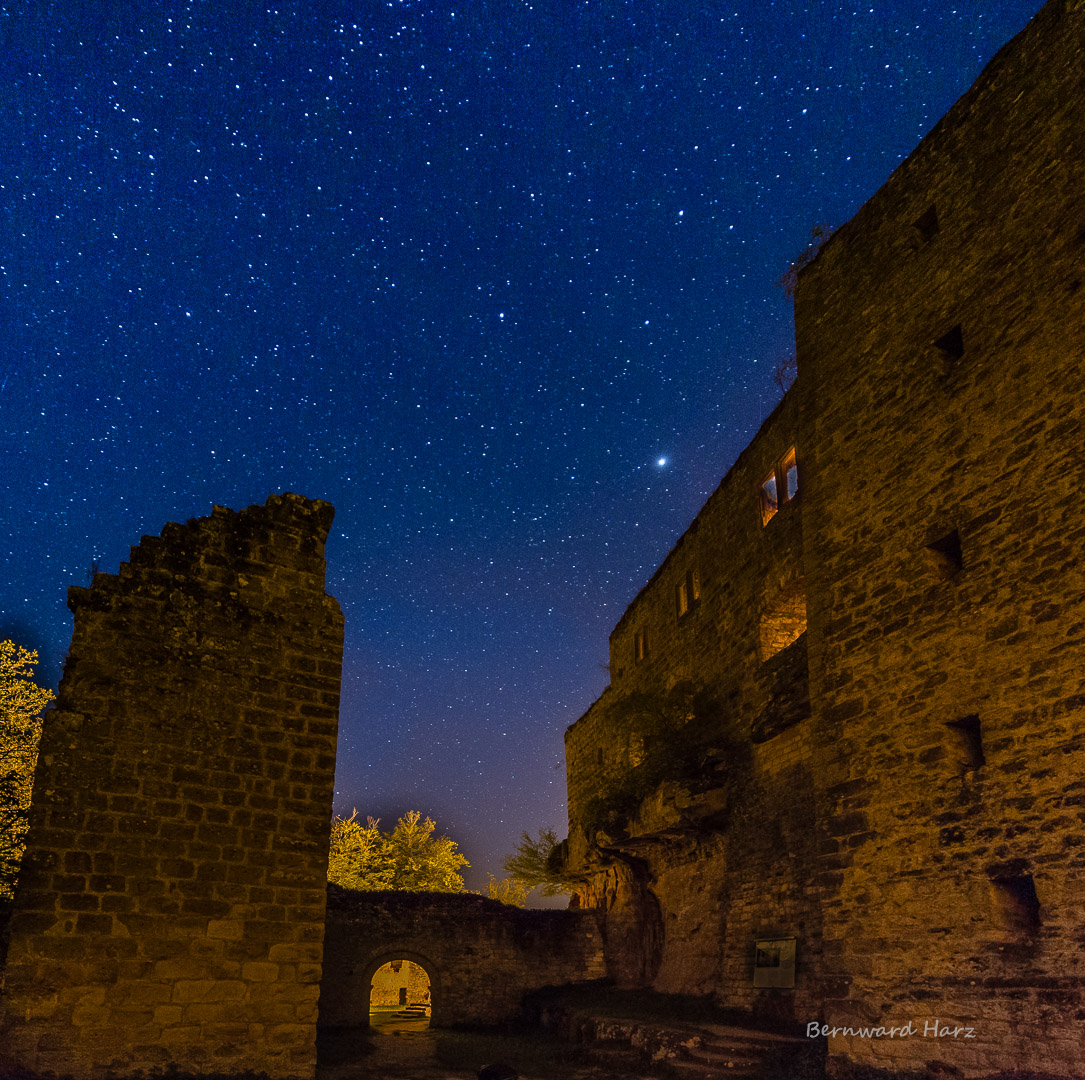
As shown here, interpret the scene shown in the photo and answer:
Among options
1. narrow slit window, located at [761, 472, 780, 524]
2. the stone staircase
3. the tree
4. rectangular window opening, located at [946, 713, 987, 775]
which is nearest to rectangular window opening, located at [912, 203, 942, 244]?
rectangular window opening, located at [946, 713, 987, 775]

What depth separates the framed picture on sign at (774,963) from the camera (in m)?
11.4

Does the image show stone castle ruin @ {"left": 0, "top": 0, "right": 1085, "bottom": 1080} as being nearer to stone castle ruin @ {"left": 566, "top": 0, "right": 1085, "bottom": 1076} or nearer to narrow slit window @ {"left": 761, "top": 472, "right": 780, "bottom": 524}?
stone castle ruin @ {"left": 566, "top": 0, "right": 1085, "bottom": 1076}

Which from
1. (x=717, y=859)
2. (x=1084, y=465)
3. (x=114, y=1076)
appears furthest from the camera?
(x=717, y=859)

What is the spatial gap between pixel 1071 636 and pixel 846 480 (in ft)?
10.8

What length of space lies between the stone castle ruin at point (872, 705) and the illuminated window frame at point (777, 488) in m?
3.78

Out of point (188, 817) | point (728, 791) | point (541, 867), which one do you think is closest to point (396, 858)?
point (541, 867)

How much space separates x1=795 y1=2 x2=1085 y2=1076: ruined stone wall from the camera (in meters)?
6.25

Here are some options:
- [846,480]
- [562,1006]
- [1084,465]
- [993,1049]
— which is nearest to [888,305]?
[846,480]

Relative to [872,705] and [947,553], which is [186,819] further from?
[947,553]

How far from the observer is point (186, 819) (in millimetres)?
6730

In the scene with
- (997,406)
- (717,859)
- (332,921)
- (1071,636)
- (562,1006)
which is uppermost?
(997,406)

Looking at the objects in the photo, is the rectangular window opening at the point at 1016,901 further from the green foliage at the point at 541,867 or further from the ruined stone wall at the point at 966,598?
the green foliage at the point at 541,867

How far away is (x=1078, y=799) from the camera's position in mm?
5973

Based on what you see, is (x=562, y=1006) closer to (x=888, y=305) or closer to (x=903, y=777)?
(x=903, y=777)
